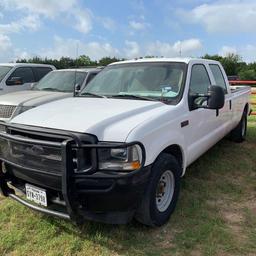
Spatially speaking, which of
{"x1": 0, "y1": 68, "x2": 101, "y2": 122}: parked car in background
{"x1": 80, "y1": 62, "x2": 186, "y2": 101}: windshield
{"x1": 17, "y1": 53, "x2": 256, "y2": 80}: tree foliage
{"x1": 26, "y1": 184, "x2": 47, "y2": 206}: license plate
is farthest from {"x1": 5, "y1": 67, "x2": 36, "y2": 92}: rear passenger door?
{"x1": 17, "y1": 53, "x2": 256, "y2": 80}: tree foliage

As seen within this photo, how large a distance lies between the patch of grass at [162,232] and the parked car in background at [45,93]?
2660 millimetres

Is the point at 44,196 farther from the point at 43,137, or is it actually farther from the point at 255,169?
the point at 255,169

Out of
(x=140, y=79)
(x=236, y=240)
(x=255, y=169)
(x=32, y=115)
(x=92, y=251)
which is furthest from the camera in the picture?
(x=255, y=169)

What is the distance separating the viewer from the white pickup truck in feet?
10.5

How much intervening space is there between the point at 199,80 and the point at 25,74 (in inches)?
272

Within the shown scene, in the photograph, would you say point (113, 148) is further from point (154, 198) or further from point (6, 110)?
point (6, 110)

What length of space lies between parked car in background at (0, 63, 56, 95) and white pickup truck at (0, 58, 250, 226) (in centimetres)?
579

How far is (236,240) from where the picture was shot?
3.68m

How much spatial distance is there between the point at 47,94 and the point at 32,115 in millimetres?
3959

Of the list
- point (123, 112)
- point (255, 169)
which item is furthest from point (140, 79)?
point (255, 169)

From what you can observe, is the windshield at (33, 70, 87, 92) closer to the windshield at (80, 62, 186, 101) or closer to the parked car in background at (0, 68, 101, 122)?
the parked car in background at (0, 68, 101, 122)

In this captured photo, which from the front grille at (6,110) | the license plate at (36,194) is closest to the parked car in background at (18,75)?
the front grille at (6,110)

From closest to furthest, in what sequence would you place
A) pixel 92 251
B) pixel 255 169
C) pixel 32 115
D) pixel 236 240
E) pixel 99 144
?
pixel 99 144, pixel 92 251, pixel 236 240, pixel 32 115, pixel 255 169

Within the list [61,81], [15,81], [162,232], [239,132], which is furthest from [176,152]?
[15,81]
